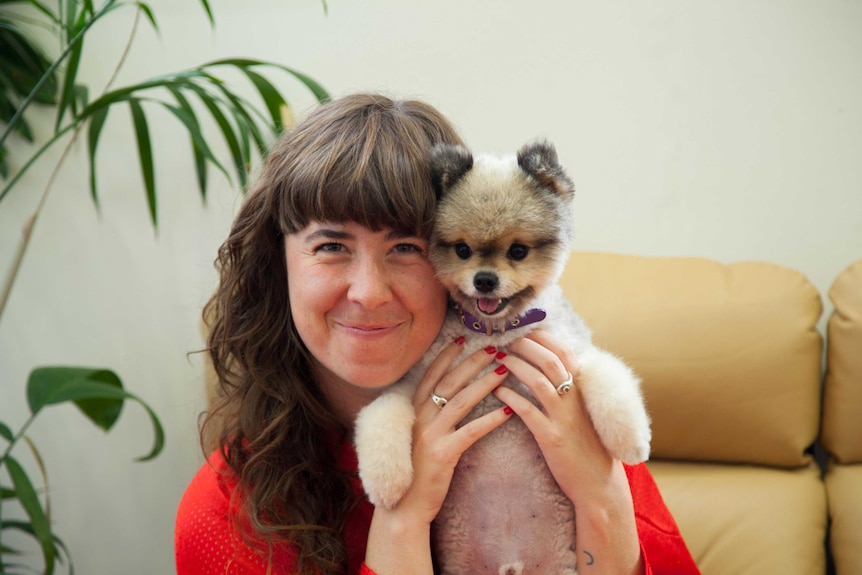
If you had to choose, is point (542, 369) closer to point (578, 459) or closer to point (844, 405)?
point (578, 459)

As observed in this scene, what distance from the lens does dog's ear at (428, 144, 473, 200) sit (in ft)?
3.92

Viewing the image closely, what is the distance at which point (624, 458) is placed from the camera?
1135 mm

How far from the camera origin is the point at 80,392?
1.53 meters

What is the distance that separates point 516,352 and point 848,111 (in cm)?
161

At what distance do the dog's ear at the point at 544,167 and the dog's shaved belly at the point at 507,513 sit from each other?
436 millimetres

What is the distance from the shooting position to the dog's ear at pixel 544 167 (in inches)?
48.1

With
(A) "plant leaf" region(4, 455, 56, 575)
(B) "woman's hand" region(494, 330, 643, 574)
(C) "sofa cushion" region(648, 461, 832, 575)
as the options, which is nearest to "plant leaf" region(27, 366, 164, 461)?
(A) "plant leaf" region(4, 455, 56, 575)

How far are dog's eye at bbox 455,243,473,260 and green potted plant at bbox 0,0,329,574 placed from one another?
2.80ft

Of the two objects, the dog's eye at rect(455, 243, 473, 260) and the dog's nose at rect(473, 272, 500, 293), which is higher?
the dog's eye at rect(455, 243, 473, 260)

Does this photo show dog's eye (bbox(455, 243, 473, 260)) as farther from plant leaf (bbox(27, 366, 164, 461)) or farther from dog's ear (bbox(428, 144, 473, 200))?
plant leaf (bbox(27, 366, 164, 461))

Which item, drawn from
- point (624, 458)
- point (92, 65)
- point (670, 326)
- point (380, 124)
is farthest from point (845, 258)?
point (92, 65)

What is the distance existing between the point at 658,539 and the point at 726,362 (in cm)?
65

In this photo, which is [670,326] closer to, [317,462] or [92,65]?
[317,462]

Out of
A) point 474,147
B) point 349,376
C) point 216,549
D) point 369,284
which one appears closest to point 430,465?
point 349,376
